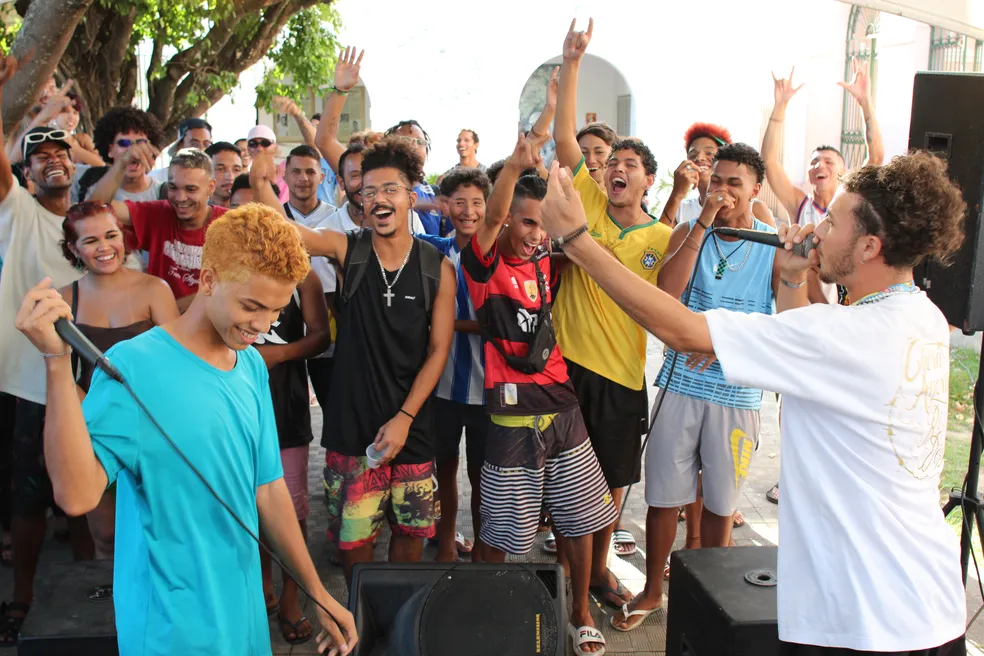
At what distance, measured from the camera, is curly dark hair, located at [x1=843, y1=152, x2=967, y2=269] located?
5.94 feet

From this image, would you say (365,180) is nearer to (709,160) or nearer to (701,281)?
(701,281)

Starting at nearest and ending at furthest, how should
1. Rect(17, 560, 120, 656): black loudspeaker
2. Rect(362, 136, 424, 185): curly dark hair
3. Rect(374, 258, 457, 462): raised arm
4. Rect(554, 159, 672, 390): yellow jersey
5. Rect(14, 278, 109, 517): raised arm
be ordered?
Rect(14, 278, 109, 517): raised arm
Rect(17, 560, 120, 656): black loudspeaker
Rect(374, 258, 457, 462): raised arm
Rect(362, 136, 424, 185): curly dark hair
Rect(554, 159, 672, 390): yellow jersey

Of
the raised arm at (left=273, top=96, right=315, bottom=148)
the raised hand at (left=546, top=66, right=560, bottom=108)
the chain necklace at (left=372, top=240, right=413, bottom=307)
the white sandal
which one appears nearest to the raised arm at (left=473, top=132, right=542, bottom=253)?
the chain necklace at (left=372, top=240, right=413, bottom=307)

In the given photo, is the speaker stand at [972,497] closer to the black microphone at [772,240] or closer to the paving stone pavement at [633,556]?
the paving stone pavement at [633,556]

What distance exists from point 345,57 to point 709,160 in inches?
81.0

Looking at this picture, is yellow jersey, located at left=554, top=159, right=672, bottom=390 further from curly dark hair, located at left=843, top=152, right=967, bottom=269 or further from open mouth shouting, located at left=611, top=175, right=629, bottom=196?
curly dark hair, located at left=843, top=152, right=967, bottom=269

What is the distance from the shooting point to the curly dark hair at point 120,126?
4816 mm

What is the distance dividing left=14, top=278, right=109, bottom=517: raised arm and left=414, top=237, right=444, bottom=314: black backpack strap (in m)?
1.66

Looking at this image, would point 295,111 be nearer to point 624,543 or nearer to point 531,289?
point 531,289

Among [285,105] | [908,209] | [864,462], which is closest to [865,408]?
[864,462]

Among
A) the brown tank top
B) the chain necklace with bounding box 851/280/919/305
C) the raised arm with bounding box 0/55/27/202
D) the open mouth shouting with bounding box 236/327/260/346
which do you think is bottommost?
the brown tank top

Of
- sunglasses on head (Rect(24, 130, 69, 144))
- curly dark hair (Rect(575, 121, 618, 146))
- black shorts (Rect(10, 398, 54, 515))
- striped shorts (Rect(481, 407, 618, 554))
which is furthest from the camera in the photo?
curly dark hair (Rect(575, 121, 618, 146))

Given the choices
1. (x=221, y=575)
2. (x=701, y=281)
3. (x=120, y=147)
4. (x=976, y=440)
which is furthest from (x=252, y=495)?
(x=120, y=147)

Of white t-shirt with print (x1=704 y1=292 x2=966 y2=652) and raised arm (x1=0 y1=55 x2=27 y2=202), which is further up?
raised arm (x1=0 y1=55 x2=27 y2=202)
